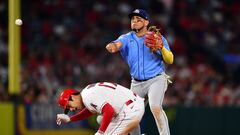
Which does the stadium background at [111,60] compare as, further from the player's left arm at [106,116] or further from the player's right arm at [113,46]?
the player's left arm at [106,116]

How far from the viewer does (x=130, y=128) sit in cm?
1095

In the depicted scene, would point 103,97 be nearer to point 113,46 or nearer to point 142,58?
point 113,46

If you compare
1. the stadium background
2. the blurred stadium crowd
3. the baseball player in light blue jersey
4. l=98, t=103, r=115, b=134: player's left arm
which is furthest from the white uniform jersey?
the blurred stadium crowd

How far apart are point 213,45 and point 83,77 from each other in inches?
207

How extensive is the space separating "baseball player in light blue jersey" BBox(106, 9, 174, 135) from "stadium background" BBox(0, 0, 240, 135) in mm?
5745

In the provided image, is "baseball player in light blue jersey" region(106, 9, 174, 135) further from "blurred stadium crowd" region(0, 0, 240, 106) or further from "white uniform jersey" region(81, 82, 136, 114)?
"blurred stadium crowd" region(0, 0, 240, 106)

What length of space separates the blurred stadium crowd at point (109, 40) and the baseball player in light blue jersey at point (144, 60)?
6.00 meters

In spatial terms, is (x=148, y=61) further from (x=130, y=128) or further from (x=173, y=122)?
(x=173, y=122)

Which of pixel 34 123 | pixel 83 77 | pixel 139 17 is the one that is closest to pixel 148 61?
pixel 139 17

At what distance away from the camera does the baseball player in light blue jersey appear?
11703 millimetres

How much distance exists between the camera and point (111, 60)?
69.9ft

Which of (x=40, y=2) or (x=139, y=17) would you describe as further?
(x=40, y=2)

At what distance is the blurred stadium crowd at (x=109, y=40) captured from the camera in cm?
2000

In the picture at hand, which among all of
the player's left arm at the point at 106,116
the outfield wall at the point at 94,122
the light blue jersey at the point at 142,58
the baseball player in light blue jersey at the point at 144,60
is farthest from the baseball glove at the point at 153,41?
the outfield wall at the point at 94,122
